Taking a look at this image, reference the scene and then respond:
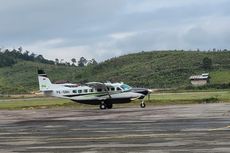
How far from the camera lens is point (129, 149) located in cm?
1480

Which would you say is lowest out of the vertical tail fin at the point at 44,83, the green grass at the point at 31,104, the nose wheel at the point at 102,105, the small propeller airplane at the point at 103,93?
the nose wheel at the point at 102,105

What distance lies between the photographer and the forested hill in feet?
374

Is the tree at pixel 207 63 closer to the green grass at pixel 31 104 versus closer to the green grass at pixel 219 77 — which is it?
the green grass at pixel 219 77

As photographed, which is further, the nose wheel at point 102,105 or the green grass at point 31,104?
the green grass at point 31,104

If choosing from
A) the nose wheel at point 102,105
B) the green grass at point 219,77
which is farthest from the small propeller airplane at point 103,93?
the green grass at point 219,77

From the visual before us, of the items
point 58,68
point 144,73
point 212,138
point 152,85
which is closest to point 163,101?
point 212,138

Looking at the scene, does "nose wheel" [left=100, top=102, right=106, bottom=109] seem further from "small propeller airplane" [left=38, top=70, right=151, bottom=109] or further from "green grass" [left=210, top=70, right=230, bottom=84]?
"green grass" [left=210, top=70, right=230, bottom=84]

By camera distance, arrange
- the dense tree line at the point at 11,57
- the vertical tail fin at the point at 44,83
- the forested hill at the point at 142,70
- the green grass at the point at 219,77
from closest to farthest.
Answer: the vertical tail fin at the point at 44,83 → the green grass at the point at 219,77 → the forested hill at the point at 142,70 → the dense tree line at the point at 11,57

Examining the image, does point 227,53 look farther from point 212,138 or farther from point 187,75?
point 212,138

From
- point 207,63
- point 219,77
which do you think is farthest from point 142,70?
point 219,77

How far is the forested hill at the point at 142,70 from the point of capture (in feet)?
374

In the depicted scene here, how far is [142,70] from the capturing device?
439 feet

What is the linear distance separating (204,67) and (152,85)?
20973mm

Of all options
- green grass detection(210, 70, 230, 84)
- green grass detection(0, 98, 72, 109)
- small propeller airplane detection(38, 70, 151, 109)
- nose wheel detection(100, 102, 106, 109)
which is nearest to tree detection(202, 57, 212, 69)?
green grass detection(210, 70, 230, 84)
